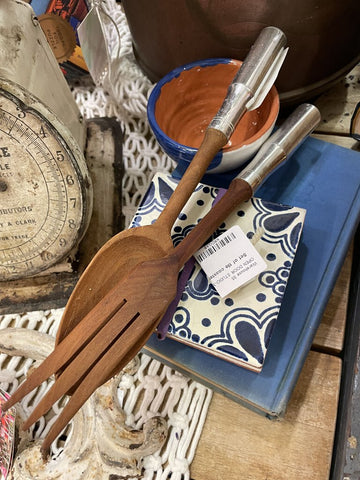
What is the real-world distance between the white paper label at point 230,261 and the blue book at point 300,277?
0.25 feet

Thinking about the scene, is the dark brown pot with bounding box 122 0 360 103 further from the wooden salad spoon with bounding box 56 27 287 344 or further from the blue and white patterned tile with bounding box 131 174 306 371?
the blue and white patterned tile with bounding box 131 174 306 371

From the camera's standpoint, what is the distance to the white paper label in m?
0.39

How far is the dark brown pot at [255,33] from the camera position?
1.48 ft


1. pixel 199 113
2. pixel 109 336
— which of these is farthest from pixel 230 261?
pixel 199 113

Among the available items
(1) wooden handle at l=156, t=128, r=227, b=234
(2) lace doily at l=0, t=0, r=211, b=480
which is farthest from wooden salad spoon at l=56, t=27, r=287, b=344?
(2) lace doily at l=0, t=0, r=211, b=480

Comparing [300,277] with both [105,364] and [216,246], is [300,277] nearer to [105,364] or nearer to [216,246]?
[216,246]

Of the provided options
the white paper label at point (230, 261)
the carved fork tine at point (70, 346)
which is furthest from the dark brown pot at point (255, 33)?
the carved fork tine at point (70, 346)

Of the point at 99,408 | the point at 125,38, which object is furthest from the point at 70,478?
the point at 125,38

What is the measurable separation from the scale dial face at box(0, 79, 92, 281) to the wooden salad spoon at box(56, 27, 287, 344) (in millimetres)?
97

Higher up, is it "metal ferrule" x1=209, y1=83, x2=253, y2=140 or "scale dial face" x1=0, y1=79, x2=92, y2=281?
"metal ferrule" x1=209, y1=83, x2=253, y2=140

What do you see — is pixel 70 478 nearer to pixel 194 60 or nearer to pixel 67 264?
pixel 67 264

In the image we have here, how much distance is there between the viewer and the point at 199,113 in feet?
1.88

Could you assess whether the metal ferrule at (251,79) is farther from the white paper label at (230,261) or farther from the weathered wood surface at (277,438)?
the weathered wood surface at (277,438)

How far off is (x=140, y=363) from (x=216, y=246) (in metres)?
0.18
